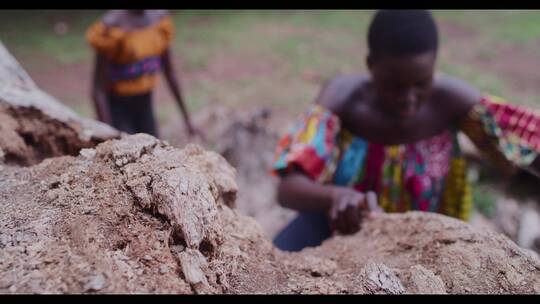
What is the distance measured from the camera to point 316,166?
80.1 inches

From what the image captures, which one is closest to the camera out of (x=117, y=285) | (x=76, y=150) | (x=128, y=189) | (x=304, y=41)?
(x=117, y=285)

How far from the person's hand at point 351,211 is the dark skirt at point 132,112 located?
1.97m

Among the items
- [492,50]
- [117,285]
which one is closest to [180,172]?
[117,285]

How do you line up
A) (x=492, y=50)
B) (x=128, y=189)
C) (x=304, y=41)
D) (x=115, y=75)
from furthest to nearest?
(x=304, y=41)
(x=492, y=50)
(x=115, y=75)
(x=128, y=189)

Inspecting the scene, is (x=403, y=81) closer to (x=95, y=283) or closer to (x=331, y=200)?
(x=331, y=200)

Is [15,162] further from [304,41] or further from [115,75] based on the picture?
[304,41]

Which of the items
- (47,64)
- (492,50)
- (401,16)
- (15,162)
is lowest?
(492,50)

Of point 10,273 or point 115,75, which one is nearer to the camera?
point 10,273

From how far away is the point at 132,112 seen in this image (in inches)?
135

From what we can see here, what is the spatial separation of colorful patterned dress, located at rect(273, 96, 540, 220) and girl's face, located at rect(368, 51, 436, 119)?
0.21 meters

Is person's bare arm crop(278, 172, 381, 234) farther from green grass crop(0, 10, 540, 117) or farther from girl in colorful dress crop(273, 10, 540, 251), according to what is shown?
green grass crop(0, 10, 540, 117)

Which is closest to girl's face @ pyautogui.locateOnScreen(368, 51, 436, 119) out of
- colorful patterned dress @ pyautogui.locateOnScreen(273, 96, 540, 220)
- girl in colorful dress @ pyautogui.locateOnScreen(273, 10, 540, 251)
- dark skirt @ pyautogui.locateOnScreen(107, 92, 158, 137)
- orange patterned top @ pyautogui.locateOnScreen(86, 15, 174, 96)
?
Result: girl in colorful dress @ pyautogui.locateOnScreen(273, 10, 540, 251)

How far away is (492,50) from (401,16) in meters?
5.44

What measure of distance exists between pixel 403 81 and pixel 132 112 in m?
2.05
